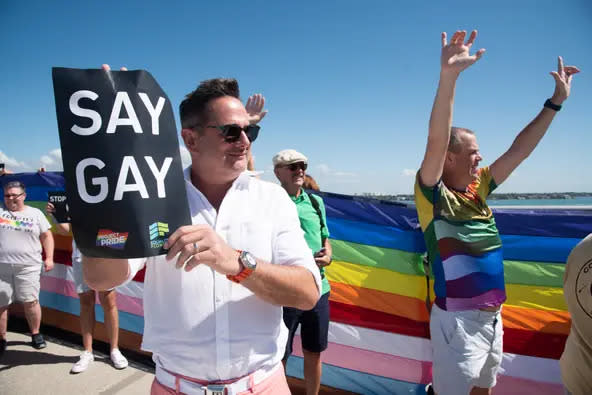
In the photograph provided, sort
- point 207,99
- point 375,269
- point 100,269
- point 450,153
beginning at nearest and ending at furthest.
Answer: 1. point 100,269
2. point 207,99
3. point 450,153
4. point 375,269

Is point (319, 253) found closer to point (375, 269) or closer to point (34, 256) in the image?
point (375, 269)

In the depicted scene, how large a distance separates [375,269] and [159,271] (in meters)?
2.31

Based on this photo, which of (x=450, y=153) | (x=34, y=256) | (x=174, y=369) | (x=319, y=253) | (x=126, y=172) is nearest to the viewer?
(x=126, y=172)

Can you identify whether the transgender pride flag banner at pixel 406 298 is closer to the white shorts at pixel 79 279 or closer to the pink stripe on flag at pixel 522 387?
the pink stripe on flag at pixel 522 387

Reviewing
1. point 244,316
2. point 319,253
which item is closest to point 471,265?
point 319,253

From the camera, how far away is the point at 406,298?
298 centimetres

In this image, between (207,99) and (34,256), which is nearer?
(207,99)

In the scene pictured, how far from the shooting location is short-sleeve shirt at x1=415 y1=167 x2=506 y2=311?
2.04 metres

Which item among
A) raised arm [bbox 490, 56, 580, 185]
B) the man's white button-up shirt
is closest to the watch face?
the man's white button-up shirt

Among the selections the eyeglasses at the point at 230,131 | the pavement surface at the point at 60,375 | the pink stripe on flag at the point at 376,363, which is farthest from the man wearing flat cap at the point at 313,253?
the pavement surface at the point at 60,375

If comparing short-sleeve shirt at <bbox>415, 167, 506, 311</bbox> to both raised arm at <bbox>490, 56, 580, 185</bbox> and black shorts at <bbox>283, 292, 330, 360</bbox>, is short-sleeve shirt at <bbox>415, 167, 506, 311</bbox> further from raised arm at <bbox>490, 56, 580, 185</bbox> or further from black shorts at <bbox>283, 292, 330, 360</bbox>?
black shorts at <bbox>283, 292, 330, 360</bbox>

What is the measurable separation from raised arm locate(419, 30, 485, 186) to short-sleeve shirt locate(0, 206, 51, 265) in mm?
4806

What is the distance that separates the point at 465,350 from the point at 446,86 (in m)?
1.51

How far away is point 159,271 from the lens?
1.26m
